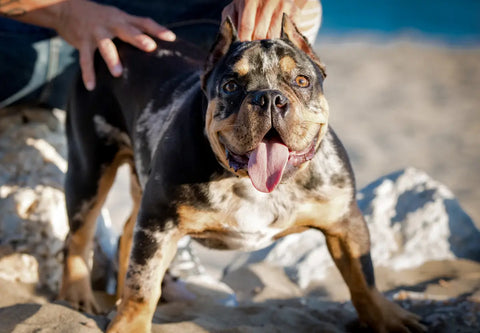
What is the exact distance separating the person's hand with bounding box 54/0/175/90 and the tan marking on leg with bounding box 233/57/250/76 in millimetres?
1238

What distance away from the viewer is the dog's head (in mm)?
2658

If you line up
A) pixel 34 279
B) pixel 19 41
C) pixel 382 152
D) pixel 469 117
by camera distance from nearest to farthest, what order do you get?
pixel 34 279 < pixel 19 41 < pixel 382 152 < pixel 469 117

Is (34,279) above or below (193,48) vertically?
below

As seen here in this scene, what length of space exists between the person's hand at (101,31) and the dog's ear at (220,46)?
957 millimetres

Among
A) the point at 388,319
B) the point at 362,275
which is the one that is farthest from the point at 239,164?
the point at 388,319

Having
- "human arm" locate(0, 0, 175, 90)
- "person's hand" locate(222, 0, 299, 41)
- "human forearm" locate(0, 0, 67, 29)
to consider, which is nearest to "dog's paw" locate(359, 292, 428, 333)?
"person's hand" locate(222, 0, 299, 41)

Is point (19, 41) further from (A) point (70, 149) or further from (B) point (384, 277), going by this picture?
(B) point (384, 277)

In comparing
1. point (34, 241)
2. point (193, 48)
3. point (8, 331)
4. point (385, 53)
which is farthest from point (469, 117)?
point (8, 331)

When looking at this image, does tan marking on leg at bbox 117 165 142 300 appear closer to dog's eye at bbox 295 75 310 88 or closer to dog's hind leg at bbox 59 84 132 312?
dog's hind leg at bbox 59 84 132 312

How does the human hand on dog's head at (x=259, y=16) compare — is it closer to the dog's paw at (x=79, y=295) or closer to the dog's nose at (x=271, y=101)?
the dog's nose at (x=271, y=101)

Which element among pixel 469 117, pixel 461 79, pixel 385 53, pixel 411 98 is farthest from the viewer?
pixel 385 53

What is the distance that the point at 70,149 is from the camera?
4215 mm

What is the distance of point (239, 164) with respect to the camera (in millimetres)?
2760

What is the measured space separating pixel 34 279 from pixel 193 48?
186cm
